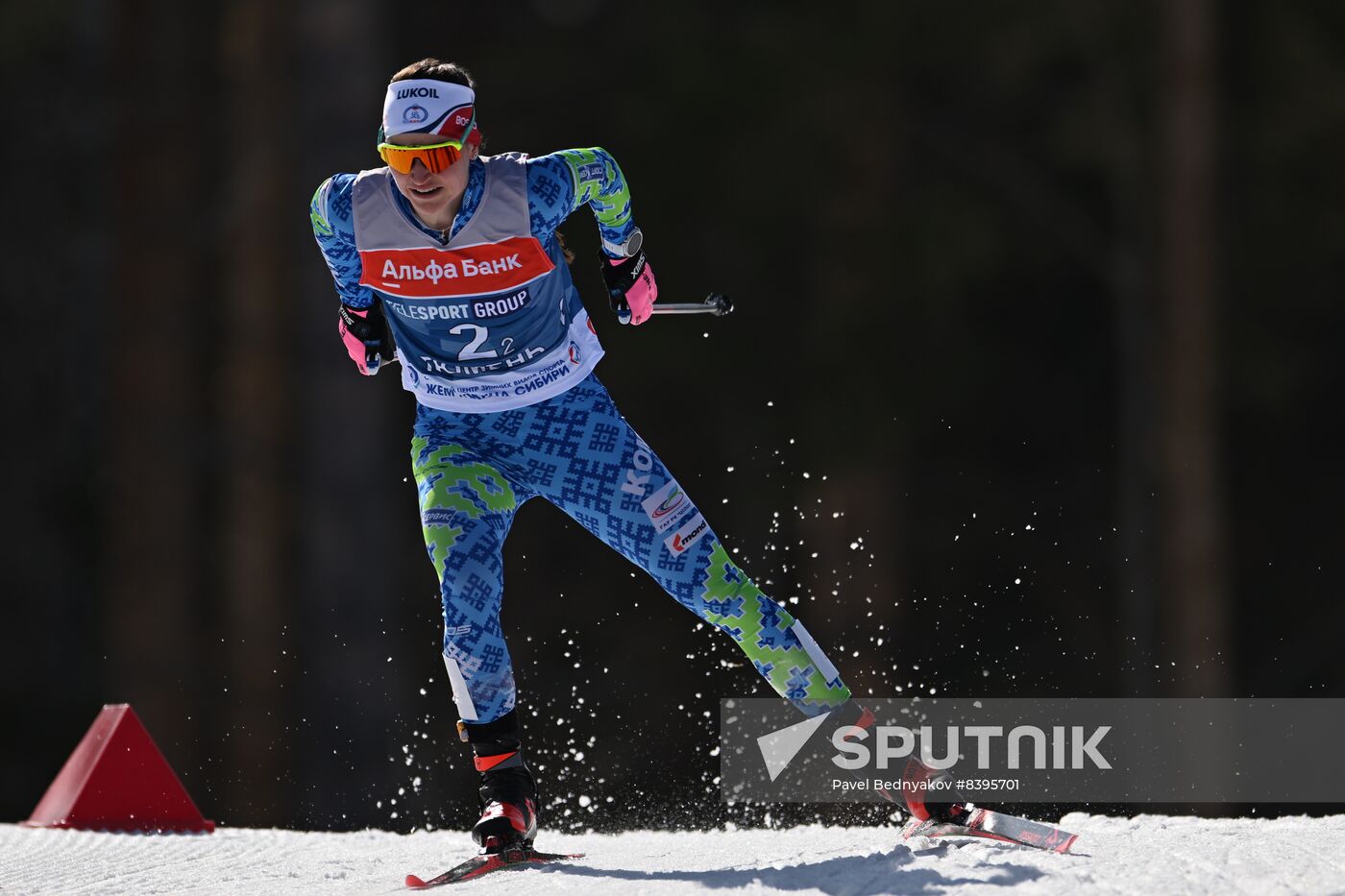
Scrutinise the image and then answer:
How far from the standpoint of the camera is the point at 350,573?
10.8m

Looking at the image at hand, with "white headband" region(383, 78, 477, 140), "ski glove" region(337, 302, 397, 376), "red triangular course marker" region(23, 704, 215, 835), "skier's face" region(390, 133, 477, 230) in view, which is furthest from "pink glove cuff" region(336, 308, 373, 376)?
"red triangular course marker" region(23, 704, 215, 835)

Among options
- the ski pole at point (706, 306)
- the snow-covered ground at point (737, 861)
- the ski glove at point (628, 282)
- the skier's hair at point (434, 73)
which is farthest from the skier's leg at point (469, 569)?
the skier's hair at point (434, 73)

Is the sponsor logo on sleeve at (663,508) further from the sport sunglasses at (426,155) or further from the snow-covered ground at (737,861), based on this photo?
the sport sunglasses at (426,155)

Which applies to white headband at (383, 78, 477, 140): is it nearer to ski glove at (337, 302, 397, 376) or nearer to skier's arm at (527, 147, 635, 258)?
skier's arm at (527, 147, 635, 258)

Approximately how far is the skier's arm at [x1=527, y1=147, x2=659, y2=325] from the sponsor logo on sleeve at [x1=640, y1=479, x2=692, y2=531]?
1.97 feet

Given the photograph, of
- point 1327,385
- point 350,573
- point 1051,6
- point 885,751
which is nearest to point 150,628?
point 350,573

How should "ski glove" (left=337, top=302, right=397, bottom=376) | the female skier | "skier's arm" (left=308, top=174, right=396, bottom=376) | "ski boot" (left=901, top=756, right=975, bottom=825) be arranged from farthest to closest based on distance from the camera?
"ski glove" (left=337, top=302, right=397, bottom=376) → "skier's arm" (left=308, top=174, right=396, bottom=376) → the female skier → "ski boot" (left=901, top=756, right=975, bottom=825)

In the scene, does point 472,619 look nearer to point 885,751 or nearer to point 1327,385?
point 885,751

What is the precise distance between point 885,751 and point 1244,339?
1090cm

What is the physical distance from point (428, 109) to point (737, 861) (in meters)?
2.16

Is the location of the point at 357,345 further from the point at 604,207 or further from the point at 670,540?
the point at 670,540

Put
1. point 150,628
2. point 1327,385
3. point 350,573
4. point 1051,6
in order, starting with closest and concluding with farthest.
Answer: point 350,573 < point 150,628 < point 1051,6 < point 1327,385

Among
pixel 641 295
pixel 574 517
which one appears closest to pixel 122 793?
pixel 574 517

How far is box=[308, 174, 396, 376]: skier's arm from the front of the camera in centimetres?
463
